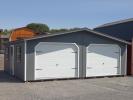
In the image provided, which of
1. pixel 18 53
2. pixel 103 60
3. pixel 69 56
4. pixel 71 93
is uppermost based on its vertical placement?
pixel 18 53

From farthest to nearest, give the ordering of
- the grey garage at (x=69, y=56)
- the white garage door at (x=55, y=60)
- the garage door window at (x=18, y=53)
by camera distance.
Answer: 1. the garage door window at (x=18, y=53)
2. the white garage door at (x=55, y=60)
3. the grey garage at (x=69, y=56)

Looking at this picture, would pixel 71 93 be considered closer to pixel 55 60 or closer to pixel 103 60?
pixel 55 60

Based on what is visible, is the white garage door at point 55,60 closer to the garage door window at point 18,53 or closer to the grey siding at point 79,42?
the grey siding at point 79,42

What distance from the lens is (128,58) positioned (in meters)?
21.4

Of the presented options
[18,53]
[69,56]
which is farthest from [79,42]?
[18,53]

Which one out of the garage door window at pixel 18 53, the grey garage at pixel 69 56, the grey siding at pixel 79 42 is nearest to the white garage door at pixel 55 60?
the grey garage at pixel 69 56

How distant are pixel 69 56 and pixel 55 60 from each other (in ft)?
3.13

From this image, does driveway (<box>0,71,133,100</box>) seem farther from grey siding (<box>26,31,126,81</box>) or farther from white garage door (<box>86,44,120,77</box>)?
white garage door (<box>86,44,120,77</box>)

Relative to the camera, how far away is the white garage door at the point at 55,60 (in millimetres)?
17922

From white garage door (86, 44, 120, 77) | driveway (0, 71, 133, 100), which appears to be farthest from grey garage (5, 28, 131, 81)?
driveway (0, 71, 133, 100)

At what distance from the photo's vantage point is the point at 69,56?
18875 mm

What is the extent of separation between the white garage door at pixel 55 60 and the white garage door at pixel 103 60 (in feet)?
3.28

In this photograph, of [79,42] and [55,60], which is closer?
[55,60]

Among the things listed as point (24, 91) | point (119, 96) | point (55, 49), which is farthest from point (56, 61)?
point (119, 96)
